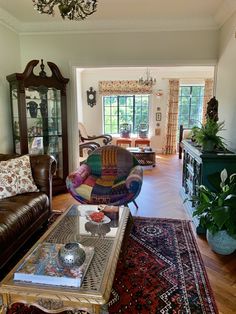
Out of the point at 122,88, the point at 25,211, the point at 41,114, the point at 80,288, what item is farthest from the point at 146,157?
the point at 80,288

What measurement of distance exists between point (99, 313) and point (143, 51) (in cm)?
374

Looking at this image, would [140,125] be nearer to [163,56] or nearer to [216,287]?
[163,56]

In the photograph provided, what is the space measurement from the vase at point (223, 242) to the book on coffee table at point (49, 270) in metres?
1.33

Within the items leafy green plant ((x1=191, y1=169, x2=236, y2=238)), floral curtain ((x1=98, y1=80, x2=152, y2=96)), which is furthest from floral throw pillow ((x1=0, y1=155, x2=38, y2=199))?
floral curtain ((x1=98, y1=80, x2=152, y2=96))

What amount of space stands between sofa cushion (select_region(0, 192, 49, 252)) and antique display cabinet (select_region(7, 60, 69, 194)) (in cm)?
137

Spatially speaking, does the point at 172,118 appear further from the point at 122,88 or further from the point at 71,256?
the point at 71,256

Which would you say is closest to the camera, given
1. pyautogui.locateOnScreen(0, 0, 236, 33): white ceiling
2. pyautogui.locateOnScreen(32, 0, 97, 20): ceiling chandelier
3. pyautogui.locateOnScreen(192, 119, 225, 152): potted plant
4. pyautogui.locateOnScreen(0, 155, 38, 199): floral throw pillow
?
pyautogui.locateOnScreen(32, 0, 97, 20): ceiling chandelier

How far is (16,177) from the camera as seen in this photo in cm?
266

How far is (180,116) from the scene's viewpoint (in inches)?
318

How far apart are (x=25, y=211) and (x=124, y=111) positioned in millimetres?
6291

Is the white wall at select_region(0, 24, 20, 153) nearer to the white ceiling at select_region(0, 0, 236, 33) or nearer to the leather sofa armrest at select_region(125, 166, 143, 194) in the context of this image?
the white ceiling at select_region(0, 0, 236, 33)

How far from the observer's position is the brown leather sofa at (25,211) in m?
2.05

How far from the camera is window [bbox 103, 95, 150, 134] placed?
8070 mm

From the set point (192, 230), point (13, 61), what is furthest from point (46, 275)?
point (13, 61)
